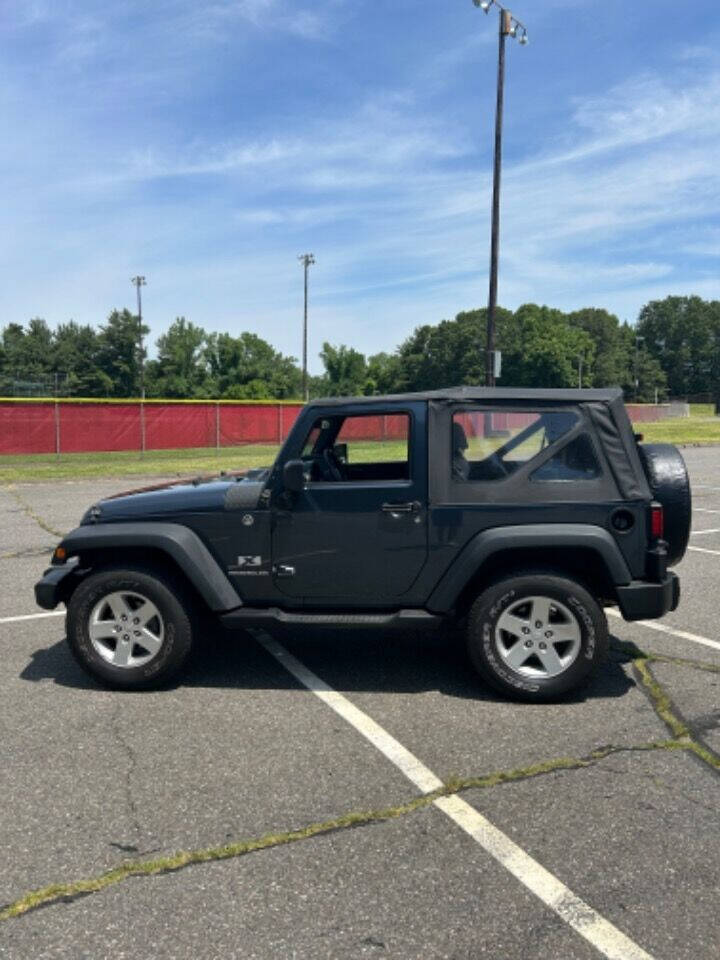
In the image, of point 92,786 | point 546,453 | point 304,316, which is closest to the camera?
point 92,786

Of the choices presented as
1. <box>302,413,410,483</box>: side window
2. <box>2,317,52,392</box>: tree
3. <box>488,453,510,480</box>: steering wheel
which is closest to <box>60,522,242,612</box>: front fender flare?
<box>302,413,410,483</box>: side window

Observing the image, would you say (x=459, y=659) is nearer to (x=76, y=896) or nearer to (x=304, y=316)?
(x=76, y=896)

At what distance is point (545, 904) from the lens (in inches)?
97.2

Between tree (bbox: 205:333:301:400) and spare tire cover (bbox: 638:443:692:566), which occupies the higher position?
tree (bbox: 205:333:301:400)

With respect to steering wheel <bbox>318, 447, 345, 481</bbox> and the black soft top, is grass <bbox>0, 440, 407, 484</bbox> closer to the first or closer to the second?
steering wheel <bbox>318, 447, 345, 481</bbox>

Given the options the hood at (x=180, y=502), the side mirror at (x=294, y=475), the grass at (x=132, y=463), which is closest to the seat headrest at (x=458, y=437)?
the side mirror at (x=294, y=475)

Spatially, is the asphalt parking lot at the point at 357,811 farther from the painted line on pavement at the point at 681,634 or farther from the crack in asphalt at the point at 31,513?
the crack in asphalt at the point at 31,513

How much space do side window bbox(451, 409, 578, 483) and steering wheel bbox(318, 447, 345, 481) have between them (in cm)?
72

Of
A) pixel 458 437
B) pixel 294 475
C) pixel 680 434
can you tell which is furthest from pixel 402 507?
pixel 680 434

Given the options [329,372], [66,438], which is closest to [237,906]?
[66,438]

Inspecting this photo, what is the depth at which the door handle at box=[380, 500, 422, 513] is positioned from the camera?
416 centimetres

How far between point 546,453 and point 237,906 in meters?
2.73

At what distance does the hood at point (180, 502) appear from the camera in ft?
14.2

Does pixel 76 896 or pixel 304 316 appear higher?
pixel 304 316
